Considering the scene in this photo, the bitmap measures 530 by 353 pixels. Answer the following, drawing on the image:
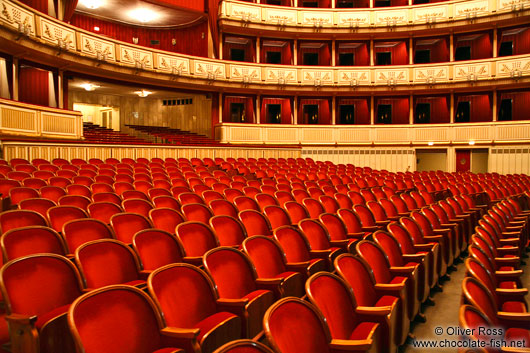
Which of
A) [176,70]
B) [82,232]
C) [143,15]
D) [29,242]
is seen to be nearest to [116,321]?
[29,242]

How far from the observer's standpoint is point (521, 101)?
7566mm

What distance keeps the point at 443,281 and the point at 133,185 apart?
196 centimetres

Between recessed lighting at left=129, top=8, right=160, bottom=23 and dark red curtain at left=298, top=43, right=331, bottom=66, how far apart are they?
303 centimetres

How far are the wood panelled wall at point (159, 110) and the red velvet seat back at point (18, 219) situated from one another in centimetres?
655

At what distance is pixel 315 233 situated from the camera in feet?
5.82

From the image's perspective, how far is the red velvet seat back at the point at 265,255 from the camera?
53.9 inches

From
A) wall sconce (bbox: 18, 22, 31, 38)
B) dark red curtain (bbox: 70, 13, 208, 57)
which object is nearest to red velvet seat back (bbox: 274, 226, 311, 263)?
wall sconce (bbox: 18, 22, 31, 38)

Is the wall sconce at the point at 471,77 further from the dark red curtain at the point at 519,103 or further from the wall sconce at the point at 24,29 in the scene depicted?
the wall sconce at the point at 24,29

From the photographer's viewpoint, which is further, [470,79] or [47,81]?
[470,79]

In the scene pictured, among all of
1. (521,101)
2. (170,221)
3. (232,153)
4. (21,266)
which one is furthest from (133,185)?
(521,101)

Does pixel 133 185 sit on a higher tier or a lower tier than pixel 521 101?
lower

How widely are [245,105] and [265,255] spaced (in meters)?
7.20

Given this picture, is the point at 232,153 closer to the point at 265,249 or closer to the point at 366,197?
the point at 366,197

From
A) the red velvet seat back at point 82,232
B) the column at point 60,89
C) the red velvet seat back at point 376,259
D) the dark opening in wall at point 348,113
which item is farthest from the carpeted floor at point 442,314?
the dark opening in wall at point 348,113
